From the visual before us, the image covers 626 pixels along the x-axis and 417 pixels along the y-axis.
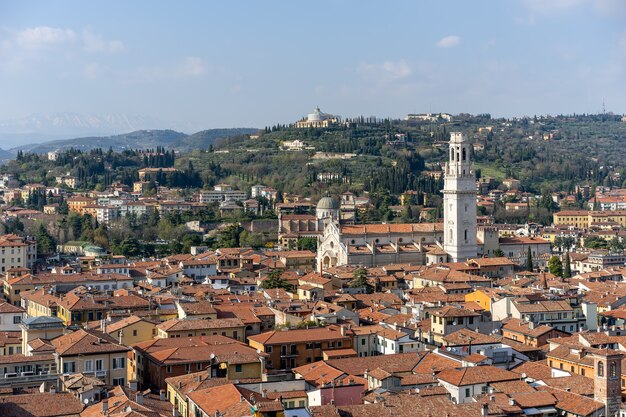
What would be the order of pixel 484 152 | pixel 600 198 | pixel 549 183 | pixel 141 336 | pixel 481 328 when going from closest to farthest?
1. pixel 141 336
2. pixel 481 328
3. pixel 600 198
4. pixel 549 183
5. pixel 484 152

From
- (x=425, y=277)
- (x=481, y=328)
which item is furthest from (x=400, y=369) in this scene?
(x=425, y=277)

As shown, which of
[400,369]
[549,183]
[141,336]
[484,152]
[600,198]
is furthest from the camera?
[484,152]

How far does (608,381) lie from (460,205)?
101ft

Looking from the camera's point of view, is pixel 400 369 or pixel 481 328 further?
pixel 481 328

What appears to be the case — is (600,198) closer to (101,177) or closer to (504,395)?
(101,177)

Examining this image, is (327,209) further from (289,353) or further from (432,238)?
(289,353)

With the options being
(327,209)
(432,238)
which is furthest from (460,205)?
(327,209)

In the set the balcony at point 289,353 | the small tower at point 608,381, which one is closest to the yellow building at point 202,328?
the balcony at point 289,353

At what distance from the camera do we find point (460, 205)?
50.8 meters

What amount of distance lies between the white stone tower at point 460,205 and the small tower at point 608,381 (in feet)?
95.7

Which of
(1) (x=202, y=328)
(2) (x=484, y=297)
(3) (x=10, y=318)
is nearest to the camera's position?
(1) (x=202, y=328)

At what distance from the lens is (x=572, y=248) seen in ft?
203

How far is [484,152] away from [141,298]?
8650 centimetres

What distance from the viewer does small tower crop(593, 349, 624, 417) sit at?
20.3 m
